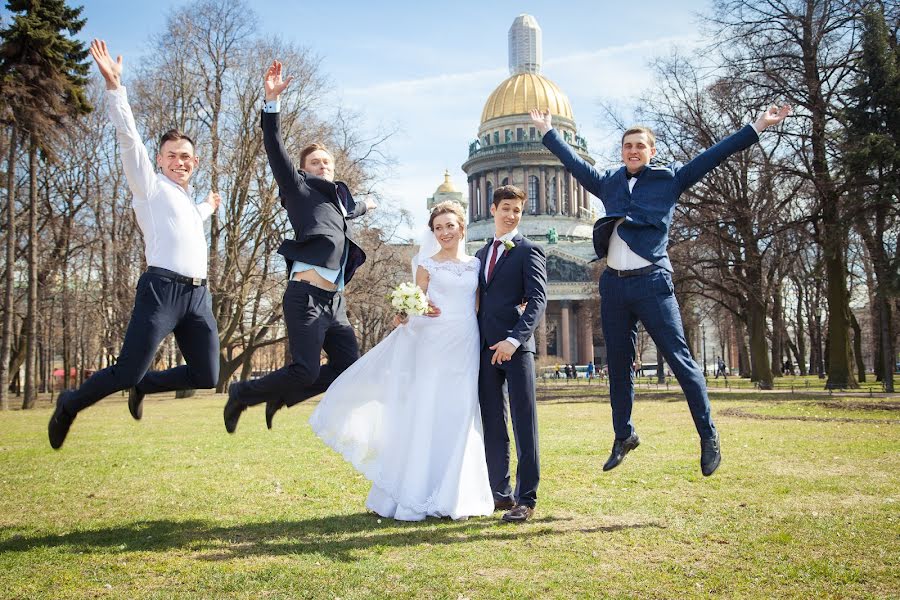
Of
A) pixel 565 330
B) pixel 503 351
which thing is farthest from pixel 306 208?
pixel 565 330

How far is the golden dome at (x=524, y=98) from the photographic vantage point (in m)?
103

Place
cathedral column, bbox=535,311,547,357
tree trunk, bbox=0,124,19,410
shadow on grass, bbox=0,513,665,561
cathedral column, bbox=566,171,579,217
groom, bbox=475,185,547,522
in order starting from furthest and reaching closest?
cathedral column, bbox=566,171,579,217
cathedral column, bbox=535,311,547,357
tree trunk, bbox=0,124,19,410
groom, bbox=475,185,547,522
shadow on grass, bbox=0,513,665,561

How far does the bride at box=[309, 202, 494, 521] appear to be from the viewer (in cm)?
720

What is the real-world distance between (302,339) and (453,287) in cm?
149

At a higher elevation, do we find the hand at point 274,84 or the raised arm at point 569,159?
the hand at point 274,84

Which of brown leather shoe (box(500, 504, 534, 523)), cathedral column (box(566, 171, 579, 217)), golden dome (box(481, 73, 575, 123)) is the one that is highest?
golden dome (box(481, 73, 575, 123))

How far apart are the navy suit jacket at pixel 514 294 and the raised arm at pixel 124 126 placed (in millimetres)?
3182

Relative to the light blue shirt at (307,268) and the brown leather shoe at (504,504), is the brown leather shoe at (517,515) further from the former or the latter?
the light blue shirt at (307,268)

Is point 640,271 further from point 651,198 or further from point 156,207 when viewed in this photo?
point 156,207

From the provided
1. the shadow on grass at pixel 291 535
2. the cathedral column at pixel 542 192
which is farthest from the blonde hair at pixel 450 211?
the cathedral column at pixel 542 192

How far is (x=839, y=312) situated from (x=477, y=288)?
24.2m

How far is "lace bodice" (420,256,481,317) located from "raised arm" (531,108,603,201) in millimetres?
1358

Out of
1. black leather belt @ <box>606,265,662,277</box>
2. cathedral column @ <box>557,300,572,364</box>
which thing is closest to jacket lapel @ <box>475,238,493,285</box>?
black leather belt @ <box>606,265,662,277</box>

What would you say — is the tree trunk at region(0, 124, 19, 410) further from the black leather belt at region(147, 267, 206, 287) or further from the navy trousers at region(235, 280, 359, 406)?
the navy trousers at region(235, 280, 359, 406)
